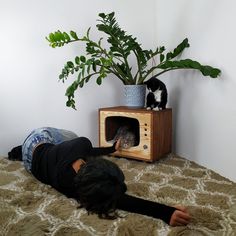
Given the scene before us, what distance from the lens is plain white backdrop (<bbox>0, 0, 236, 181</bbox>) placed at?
168cm

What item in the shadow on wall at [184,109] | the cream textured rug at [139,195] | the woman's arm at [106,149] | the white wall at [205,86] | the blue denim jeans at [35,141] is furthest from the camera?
the shadow on wall at [184,109]

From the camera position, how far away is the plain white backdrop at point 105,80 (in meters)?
1.68

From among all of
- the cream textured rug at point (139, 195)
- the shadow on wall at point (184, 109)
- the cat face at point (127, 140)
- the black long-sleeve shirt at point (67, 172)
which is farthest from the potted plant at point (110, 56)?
the cream textured rug at point (139, 195)

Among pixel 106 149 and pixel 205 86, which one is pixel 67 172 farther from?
pixel 205 86

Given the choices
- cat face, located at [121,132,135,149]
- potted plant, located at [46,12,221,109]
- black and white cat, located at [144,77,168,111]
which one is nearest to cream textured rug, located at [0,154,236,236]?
cat face, located at [121,132,135,149]

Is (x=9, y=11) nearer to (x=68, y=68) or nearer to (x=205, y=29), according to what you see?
(x=68, y=68)

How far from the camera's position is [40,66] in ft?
7.03

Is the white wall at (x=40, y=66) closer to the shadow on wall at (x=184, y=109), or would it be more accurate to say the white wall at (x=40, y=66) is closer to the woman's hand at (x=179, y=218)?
the shadow on wall at (x=184, y=109)

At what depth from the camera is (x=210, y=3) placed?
1.65m

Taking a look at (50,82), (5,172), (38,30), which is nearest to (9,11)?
(38,30)

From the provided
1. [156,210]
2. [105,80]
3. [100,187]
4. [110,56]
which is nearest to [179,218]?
[156,210]

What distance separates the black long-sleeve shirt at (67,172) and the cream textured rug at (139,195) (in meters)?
0.04

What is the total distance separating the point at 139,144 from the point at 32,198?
86cm

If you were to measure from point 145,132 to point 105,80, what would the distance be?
0.74 metres
